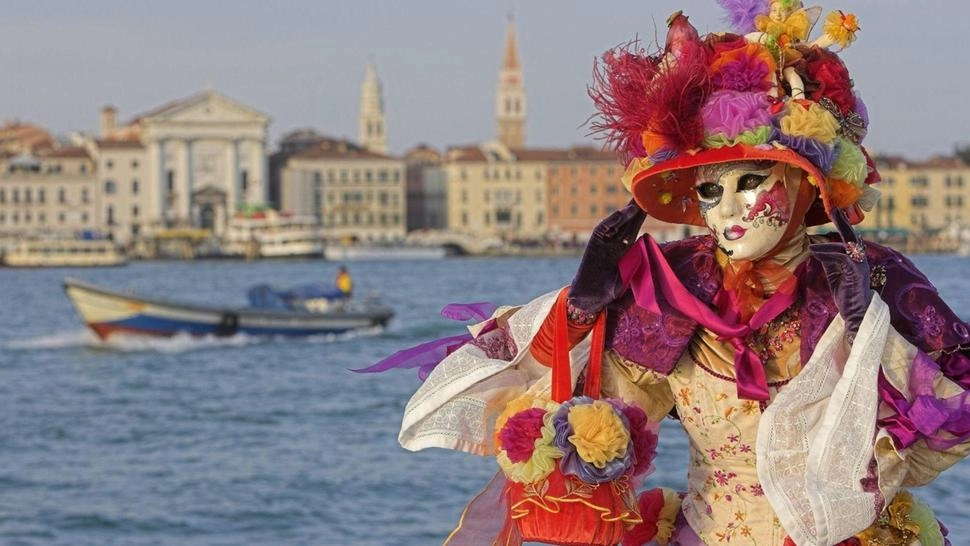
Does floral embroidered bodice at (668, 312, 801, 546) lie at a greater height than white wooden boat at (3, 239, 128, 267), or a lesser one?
greater

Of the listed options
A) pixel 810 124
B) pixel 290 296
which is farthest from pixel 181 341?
pixel 810 124

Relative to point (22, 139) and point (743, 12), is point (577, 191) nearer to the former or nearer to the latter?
point (22, 139)

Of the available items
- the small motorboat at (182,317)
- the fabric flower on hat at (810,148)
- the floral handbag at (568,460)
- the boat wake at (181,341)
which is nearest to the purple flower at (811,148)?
the fabric flower on hat at (810,148)

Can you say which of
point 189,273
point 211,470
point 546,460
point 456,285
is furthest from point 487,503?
point 189,273

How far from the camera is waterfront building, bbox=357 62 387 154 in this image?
113 meters

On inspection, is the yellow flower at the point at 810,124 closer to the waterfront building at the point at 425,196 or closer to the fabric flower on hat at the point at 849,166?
the fabric flower on hat at the point at 849,166

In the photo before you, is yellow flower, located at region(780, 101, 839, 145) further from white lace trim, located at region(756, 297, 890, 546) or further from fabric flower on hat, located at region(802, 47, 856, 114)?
white lace trim, located at region(756, 297, 890, 546)

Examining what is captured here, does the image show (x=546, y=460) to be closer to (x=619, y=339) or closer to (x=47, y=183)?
(x=619, y=339)

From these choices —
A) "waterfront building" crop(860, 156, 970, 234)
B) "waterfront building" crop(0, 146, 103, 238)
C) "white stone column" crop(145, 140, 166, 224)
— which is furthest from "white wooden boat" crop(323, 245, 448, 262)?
"waterfront building" crop(860, 156, 970, 234)

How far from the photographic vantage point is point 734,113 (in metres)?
2.66

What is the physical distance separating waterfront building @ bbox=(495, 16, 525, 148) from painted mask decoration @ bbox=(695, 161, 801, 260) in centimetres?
11284

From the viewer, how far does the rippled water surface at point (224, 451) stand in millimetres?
10844

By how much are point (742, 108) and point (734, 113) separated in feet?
0.04

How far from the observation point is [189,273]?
238 feet
